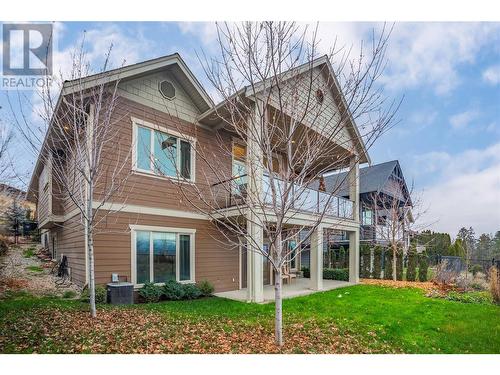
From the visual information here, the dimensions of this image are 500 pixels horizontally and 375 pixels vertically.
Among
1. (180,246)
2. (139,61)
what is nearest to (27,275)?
(180,246)

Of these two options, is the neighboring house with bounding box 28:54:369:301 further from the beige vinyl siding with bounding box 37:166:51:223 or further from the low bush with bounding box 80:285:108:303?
the beige vinyl siding with bounding box 37:166:51:223

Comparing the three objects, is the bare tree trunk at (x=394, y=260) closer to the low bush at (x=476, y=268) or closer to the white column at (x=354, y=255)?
→ the white column at (x=354, y=255)

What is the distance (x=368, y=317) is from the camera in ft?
19.4

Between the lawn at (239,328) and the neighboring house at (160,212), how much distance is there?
1105 millimetres

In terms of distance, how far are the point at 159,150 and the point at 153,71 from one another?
2027mm

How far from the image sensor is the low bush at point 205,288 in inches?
317

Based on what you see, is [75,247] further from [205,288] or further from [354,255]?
→ [354,255]

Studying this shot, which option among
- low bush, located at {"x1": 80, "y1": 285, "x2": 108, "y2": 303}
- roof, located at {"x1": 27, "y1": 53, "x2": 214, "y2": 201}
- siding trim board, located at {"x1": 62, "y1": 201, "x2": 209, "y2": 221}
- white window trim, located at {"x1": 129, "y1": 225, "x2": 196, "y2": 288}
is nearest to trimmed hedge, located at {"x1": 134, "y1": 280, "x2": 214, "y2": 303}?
white window trim, located at {"x1": 129, "y1": 225, "x2": 196, "y2": 288}

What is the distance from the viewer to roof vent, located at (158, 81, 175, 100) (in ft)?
26.2

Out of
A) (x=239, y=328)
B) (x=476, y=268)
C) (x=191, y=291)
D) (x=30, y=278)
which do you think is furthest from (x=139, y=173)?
(x=476, y=268)

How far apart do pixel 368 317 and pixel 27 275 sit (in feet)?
30.6

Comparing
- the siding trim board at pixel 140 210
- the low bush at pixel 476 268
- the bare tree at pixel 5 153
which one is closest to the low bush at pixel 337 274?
the low bush at pixel 476 268

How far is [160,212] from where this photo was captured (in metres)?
7.63
